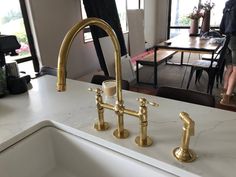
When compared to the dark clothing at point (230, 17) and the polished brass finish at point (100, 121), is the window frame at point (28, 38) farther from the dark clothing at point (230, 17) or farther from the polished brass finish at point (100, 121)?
the dark clothing at point (230, 17)

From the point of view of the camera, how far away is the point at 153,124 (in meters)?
0.91

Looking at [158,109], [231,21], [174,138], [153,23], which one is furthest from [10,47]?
[153,23]

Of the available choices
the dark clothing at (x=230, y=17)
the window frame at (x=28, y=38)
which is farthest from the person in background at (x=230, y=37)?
the window frame at (x=28, y=38)

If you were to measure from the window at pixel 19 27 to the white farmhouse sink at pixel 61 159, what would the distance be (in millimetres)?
1672

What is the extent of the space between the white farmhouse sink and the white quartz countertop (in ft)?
0.14

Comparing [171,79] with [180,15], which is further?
[180,15]

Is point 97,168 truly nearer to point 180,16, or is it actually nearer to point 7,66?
point 7,66

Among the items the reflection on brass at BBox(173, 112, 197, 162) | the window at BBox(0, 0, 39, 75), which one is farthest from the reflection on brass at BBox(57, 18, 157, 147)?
the window at BBox(0, 0, 39, 75)

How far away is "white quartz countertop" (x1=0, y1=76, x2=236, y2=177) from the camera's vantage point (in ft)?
2.25

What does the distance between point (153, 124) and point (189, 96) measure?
0.45m

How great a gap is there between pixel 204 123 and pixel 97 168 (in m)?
0.50

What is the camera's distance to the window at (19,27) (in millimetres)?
2447

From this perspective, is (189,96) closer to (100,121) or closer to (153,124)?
(153,124)

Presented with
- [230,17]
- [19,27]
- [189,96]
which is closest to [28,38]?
[19,27]
